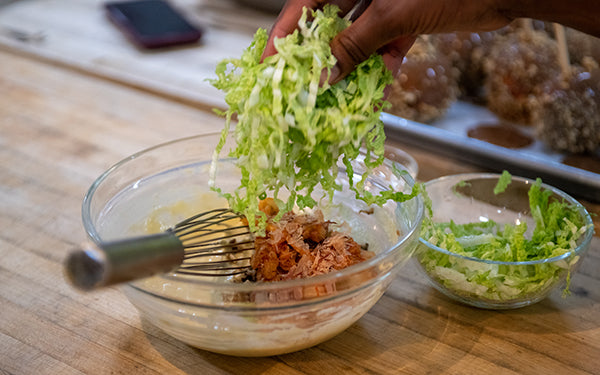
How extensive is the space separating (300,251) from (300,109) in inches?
10.7

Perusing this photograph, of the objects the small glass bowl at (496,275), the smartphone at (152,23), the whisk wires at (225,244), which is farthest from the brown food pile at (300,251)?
the smartphone at (152,23)

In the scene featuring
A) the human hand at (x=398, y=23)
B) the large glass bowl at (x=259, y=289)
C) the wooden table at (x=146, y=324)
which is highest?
the human hand at (x=398, y=23)

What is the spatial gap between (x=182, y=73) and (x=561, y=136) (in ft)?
4.57

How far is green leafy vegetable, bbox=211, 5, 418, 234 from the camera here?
953 mm

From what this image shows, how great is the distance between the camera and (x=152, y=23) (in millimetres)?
2648

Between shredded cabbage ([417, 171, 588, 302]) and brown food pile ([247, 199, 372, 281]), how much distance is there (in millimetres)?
166

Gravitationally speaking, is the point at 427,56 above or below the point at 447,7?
below

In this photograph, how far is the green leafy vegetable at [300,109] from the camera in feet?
3.13

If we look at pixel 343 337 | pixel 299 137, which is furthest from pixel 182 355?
pixel 299 137

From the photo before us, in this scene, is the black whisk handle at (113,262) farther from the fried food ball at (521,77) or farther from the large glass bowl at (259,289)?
the fried food ball at (521,77)

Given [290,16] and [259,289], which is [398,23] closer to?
[290,16]

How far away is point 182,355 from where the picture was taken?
1.05 meters

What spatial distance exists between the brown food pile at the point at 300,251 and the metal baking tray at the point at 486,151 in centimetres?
70

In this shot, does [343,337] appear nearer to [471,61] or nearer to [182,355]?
[182,355]
